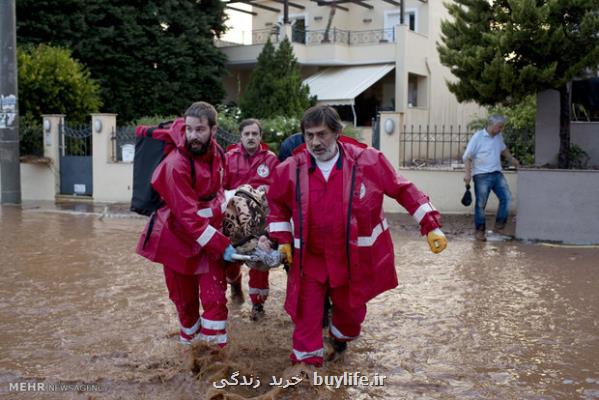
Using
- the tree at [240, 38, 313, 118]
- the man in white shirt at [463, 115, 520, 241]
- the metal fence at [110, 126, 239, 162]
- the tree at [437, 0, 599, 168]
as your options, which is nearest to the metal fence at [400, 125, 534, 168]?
the tree at [437, 0, 599, 168]

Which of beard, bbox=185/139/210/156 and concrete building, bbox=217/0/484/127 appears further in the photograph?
concrete building, bbox=217/0/484/127

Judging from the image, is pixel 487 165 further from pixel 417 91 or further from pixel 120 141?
pixel 417 91

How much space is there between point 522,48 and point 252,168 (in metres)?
6.35

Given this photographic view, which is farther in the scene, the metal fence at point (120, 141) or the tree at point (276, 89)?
the tree at point (276, 89)

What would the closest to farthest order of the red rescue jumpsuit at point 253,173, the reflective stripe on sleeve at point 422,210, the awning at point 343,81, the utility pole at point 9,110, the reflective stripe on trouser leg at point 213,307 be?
the reflective stripe on sleeve at point 422,210 < the reflective stripe on trouser leg at point 213,307 < the red rescue jumpsuit at point 253,173 < the utility pole at point 9,110 < the awning at point 343,81

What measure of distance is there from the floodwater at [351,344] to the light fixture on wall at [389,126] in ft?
15.2

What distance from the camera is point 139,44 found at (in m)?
24.1

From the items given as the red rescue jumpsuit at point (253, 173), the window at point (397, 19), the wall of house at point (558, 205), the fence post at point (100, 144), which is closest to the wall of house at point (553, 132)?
the wall of house at point (558, 205)

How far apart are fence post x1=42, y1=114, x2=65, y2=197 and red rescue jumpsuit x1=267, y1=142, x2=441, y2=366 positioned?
13.7 metres

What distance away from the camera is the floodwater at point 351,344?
457 cm

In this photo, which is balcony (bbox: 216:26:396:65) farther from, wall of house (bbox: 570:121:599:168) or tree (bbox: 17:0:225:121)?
wall of house (bbox: 570:121:599:168)

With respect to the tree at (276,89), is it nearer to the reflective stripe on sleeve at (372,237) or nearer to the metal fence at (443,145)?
A: the metal fence at (443,145)

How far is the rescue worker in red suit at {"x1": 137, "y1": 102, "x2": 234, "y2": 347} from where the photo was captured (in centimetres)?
469

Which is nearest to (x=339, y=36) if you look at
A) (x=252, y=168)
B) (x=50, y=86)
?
(x=50, y=86)
